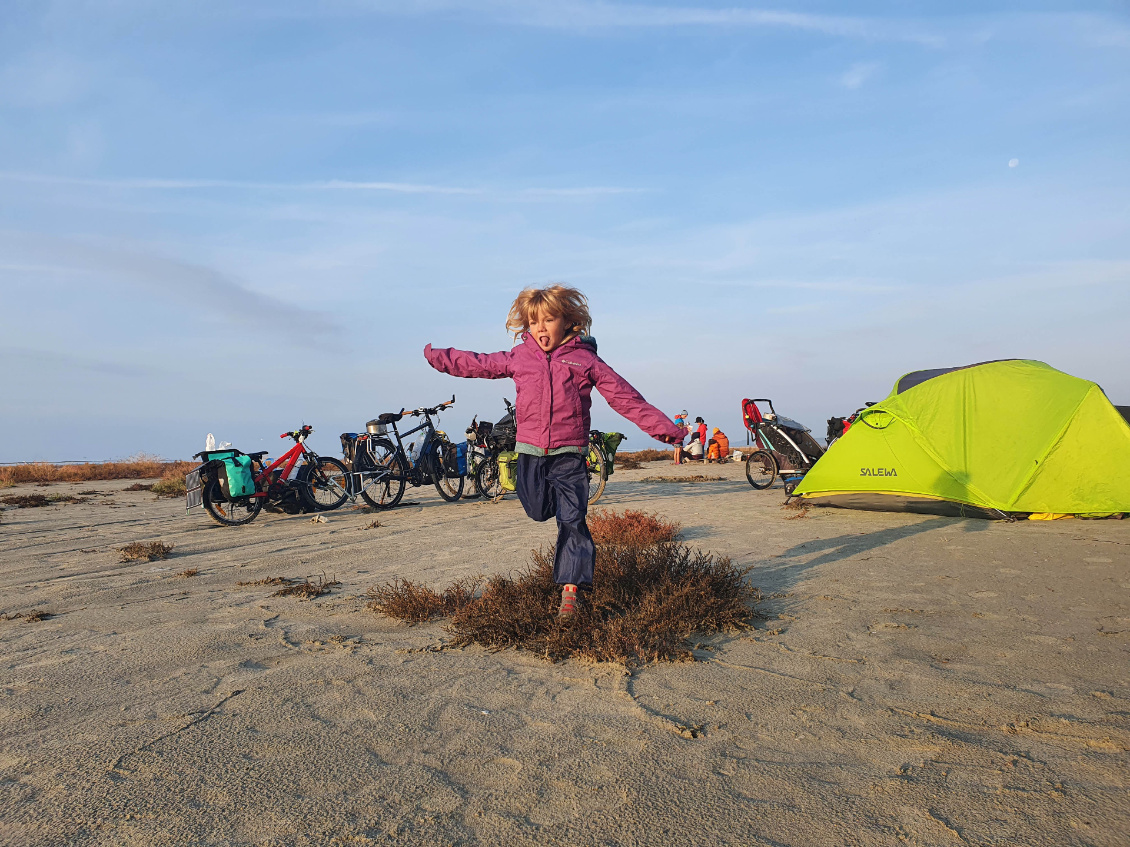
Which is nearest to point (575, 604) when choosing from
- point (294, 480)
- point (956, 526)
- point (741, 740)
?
point (741, 740)

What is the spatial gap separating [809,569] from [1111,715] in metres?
3.04

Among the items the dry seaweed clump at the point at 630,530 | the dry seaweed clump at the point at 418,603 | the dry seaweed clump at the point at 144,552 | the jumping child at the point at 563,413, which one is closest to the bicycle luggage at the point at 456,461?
the dry seaweed clump at the point at 630,530

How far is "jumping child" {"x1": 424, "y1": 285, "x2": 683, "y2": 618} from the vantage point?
4062 mm

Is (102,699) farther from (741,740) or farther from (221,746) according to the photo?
(741,740)

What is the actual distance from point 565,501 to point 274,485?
23.8 ft

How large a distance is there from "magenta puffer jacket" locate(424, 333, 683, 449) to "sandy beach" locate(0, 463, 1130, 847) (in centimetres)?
123

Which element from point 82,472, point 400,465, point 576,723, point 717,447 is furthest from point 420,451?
point 82,472

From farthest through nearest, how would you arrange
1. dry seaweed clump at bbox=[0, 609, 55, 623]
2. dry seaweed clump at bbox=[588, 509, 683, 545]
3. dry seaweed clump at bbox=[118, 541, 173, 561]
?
dry seaweed clump at bbox=[118, 541, 173, 561]
dry seaweed clump at bbox=[588, 509, 683, 545]
dry seaweed clump at bbox=[0, 609, 55, 623]

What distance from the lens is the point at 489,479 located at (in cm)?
1203

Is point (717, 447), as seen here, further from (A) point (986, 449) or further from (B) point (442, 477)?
(A) point (986, 449)

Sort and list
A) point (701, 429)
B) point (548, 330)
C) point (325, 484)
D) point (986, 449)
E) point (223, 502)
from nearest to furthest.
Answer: point (548, 330), point (986, 449), point (223, 502), point (325, 484), point (701, 429)

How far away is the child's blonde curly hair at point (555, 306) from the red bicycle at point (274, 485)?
6.90m

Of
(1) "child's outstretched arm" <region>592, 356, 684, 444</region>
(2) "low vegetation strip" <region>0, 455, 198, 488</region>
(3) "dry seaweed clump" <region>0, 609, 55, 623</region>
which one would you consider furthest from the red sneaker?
(2) "low vegetation strip" <region>0, 455, 198, 488</region>

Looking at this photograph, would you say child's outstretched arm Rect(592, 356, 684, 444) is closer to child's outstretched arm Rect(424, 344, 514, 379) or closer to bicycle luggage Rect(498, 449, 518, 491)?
child's outstretched arm Rect(424, 344, 514, 379)
